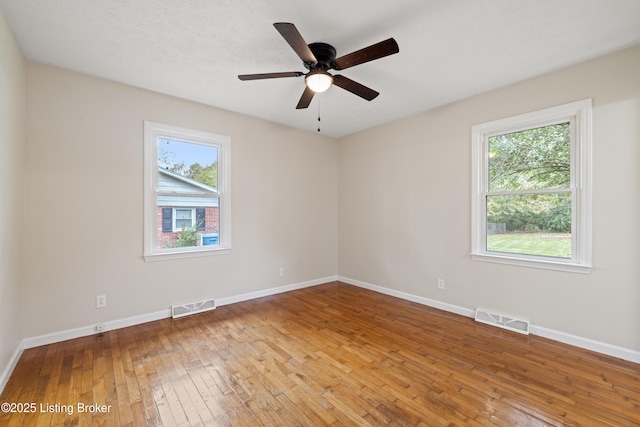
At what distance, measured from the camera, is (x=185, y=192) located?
139 inches

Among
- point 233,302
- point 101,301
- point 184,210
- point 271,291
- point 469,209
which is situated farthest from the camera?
point 271,291

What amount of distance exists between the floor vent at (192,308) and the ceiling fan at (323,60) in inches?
108

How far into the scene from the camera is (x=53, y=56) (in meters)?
2.53

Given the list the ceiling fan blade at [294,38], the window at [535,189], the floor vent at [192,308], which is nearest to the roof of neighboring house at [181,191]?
the floor vent at [192,308]

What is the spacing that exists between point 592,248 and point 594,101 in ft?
4.50

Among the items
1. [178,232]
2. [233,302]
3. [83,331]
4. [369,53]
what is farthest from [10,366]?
[369,53]

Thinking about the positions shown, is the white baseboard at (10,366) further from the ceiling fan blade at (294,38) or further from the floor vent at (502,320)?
the floor vent at (502,320)

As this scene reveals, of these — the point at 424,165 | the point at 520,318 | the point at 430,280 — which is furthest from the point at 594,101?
the point at 430,280

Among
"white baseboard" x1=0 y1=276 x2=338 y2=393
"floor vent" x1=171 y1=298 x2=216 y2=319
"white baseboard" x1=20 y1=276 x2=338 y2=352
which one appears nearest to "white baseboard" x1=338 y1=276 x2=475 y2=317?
"white baseboard" x1=20 y1=276 x2=338 y2=352

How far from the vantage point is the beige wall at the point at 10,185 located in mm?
1991

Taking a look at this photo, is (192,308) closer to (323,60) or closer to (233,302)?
(233,302)

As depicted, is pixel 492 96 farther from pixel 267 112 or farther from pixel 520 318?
pixel 267 112

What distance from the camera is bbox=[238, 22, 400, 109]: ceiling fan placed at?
183 centimetres

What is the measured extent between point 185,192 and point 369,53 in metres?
Result: 2.74
